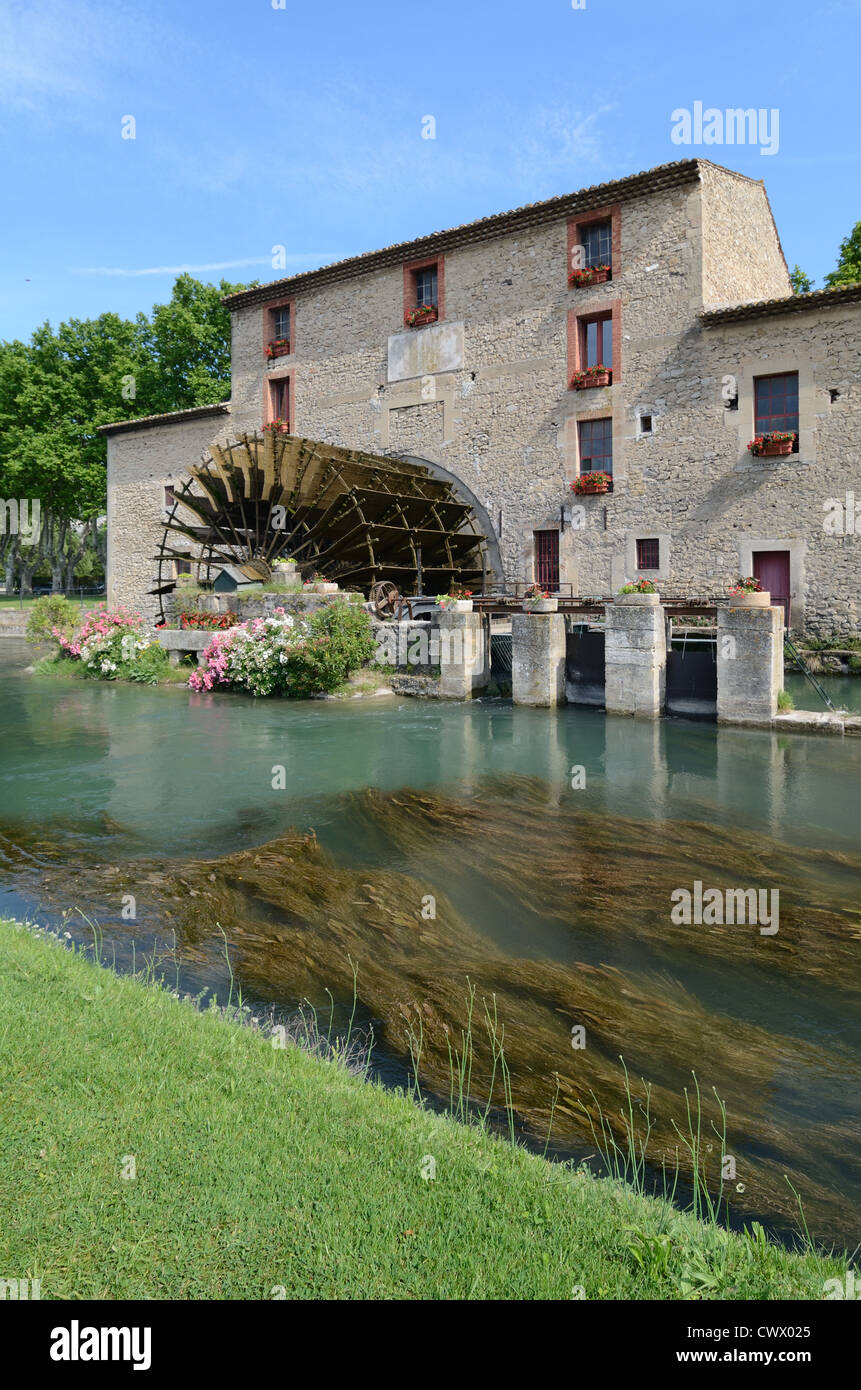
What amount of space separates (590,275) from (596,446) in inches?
147

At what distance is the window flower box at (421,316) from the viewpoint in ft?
72.8

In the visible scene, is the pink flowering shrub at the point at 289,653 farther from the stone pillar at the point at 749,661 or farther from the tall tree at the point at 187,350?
the tall tree at the point at 187,350

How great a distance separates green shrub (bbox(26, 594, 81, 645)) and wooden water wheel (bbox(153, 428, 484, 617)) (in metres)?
2.88

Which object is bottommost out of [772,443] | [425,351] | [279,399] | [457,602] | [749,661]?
[749,661]

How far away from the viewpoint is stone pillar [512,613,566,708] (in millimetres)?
14719

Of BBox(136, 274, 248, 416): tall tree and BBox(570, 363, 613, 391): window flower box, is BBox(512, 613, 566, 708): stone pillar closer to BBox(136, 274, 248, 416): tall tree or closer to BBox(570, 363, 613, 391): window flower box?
BBox(570, 363, 613, 391): window flower box

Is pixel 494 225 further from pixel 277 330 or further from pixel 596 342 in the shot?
pixel 277 330

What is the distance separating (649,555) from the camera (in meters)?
19.2

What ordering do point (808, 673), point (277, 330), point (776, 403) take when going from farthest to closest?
point (277, 330) < point (776, 403) < point (808, 673)

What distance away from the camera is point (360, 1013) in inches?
177

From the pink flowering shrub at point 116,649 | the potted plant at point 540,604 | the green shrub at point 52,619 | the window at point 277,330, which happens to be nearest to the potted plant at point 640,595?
the potted plant at point 540,604

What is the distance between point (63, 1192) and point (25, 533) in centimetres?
4459

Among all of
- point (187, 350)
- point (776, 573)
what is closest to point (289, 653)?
point (776, 573)
